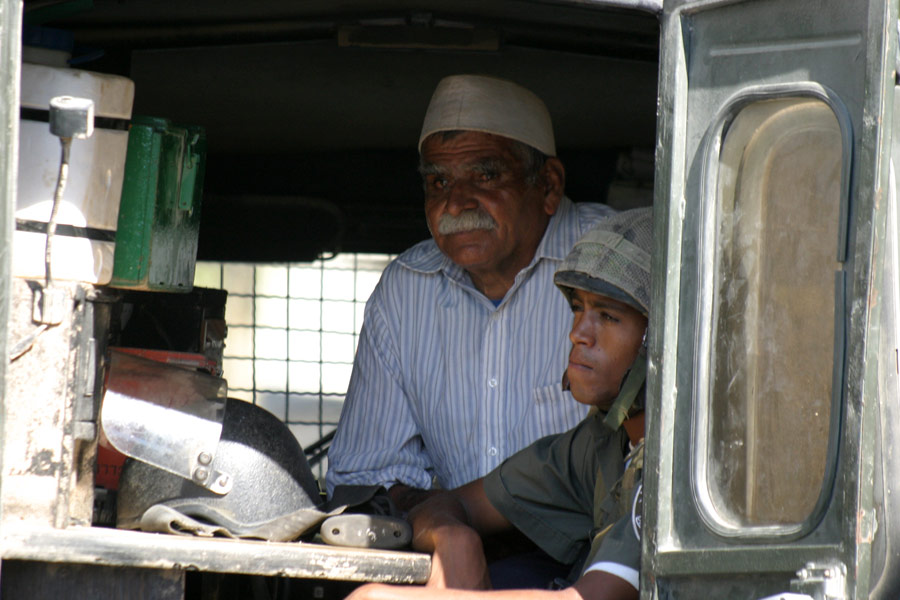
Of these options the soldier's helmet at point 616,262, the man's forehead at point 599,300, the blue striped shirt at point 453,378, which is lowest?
the blue striped shirt at point 453,378

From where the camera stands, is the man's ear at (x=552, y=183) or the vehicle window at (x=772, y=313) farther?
the man's ear at (x=552, y=183)

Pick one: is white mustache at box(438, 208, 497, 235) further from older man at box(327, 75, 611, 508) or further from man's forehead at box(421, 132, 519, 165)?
man's forehead at box(421, 132, 519, 165)

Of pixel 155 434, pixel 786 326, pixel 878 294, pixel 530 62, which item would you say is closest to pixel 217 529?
pixel 155 434

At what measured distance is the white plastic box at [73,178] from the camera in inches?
90.0

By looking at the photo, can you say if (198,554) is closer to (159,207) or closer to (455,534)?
(455,534)

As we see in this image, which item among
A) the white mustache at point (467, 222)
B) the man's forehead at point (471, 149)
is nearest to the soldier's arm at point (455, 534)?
the white mustache at point (467, 222)

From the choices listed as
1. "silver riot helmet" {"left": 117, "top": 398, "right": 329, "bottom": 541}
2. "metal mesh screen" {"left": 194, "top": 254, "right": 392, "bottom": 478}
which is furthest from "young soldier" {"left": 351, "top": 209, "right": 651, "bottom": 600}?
"metal mesh screen" {"left": 194, "top": 254, "right": 392, "bottom": 478}

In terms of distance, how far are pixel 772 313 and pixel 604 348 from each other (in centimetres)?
73

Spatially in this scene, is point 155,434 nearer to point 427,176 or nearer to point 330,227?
point 427,176

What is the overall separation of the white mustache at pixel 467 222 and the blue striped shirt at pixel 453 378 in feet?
0.47

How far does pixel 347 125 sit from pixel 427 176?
696 mm

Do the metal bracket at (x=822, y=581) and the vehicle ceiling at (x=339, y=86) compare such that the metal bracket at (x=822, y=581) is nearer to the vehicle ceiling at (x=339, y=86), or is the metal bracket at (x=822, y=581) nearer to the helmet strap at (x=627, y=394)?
the helmet strap at (x=627, y=394)

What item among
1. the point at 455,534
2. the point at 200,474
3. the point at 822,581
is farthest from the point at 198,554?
the point at 822,581

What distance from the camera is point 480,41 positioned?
10.6 feet
